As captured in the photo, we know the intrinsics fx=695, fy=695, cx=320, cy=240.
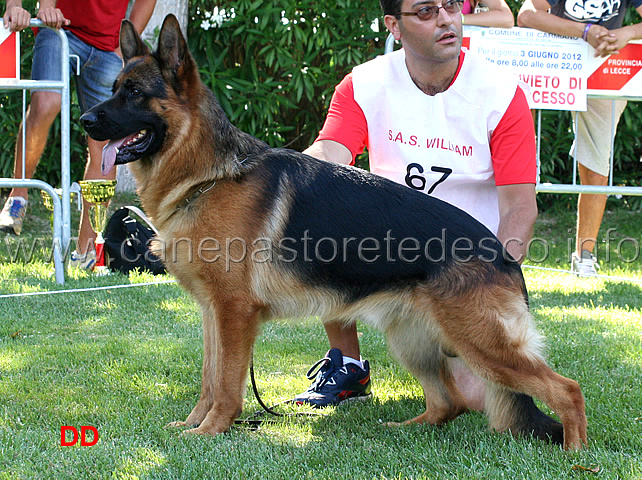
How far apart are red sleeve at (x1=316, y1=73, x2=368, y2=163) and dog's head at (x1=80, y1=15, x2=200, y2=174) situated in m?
0.81

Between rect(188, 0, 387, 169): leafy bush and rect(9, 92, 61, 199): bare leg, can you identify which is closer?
rect(9, 92, 61, 199): bare leg

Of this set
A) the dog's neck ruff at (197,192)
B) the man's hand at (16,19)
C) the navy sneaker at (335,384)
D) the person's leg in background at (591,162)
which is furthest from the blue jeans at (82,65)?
the person's leg in background at (591,162)

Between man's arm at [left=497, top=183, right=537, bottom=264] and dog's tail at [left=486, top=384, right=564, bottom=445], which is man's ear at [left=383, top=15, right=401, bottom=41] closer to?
man's arm at [left=497, top=183, right=537, bottom=264]

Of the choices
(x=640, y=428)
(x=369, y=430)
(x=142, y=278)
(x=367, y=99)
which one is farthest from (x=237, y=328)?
(x=142, y=278)

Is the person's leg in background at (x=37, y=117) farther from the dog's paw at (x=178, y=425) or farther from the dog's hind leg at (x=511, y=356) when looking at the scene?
the dog's hind leg at (x=511, y=356)

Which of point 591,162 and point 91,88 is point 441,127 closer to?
point 591,162

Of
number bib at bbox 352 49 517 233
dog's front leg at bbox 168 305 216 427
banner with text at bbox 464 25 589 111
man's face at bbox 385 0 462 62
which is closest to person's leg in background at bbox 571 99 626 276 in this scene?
banner with text at bbox 464 25 589 111

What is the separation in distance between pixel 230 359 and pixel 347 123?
1301mm

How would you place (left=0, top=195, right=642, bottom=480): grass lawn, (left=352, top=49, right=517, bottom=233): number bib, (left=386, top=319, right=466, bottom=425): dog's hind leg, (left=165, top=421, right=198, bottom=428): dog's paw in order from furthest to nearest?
(left=352, top=49, right=517, bottom=233): number bib → (left=386, top=319, right=466, bottom=425): dog's hind leg → (left=165, top=421, right=198, bottom=428): dog's paw → (left=0, top=195, right=642, bottom=480): grass lawn

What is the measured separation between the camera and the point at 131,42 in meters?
2.76

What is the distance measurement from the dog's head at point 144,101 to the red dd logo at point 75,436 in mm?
1001

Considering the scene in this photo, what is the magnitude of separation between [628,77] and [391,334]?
348 centimetres

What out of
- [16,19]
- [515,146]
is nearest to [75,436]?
[515,146]

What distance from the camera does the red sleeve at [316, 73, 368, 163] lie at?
3.29 meters
